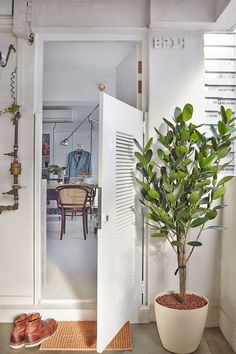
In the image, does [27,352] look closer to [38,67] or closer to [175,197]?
[175,197]

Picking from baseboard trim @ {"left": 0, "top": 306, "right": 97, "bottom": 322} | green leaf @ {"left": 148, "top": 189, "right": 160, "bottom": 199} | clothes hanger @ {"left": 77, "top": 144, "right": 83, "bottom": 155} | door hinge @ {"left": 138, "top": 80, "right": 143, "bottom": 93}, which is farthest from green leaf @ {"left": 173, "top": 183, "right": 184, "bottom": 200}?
clothes hanger @ {"left": 77, "top": 144, "right": 83, "bottom": 155}

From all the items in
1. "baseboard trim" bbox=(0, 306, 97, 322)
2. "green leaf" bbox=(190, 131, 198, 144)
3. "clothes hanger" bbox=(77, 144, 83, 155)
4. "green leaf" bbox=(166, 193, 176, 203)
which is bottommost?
"baseboard trim" bbox=(0, 306, 97, 322)

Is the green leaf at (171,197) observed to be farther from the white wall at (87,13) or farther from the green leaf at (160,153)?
the white wall at (87,13)

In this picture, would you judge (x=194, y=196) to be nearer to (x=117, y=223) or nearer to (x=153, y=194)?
(x=153, y=194)

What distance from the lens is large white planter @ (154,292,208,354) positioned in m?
2.10

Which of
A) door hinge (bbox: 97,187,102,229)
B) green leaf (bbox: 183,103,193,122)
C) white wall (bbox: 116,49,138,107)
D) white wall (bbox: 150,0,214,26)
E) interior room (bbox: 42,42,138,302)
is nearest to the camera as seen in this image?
door hinge (bbox: 97,187,102,229)

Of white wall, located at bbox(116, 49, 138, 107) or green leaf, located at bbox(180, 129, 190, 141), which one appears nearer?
green leaf, located at bbox(180, 129, 190, 141)

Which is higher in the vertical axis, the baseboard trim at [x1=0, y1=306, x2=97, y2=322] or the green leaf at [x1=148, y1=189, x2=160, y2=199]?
the green leaf at [x1=148, y1=189, x2=160, y2=199]

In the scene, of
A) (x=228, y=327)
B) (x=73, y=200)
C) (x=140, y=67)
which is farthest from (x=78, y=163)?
(x=228, y=327)

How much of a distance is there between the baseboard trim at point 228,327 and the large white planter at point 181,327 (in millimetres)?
242

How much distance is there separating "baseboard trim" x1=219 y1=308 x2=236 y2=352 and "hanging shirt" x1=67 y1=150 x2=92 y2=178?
3.31 m

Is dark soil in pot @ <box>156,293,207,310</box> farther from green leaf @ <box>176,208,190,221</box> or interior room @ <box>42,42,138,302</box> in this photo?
interior room @ <box>42,42,138,302</box>

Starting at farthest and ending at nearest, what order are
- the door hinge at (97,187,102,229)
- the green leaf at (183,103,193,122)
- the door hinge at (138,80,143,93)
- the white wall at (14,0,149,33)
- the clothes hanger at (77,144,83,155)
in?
the clothes hanger at (77,144,83,155) < the door hinge at (138,80,143,93) < the white wall at (14,0,149,33) < the green leaf at (183,103,193,122) < the door hinge at (97,187,102,229)

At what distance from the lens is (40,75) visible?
260 centimetres
